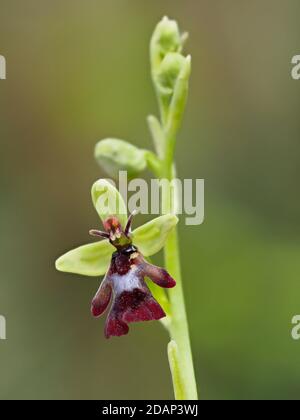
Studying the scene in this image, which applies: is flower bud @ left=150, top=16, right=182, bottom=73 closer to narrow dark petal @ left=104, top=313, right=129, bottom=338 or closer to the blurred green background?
narrow dark petal @ left=104, top=313, right=129, bottom=338

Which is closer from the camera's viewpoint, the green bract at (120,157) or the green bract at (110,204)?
the green bract at (110,204)

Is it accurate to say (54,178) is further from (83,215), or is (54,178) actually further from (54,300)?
(54,300)

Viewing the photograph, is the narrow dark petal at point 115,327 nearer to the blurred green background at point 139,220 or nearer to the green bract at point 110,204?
the green bract at point 110,204

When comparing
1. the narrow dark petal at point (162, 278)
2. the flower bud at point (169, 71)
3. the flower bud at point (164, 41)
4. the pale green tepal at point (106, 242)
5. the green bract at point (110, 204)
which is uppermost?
the flower bud at point (164, 41)

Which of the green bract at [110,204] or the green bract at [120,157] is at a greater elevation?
the green bract at [120,157]

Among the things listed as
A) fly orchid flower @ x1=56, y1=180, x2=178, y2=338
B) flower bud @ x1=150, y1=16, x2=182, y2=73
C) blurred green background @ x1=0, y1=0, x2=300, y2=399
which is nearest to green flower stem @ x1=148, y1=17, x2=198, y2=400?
flower bud @ x1=150, y1=16, x2=182, y2=73

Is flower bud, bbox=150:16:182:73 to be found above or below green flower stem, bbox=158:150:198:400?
above

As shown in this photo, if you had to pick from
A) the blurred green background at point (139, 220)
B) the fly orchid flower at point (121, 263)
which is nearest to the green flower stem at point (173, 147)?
the fly orchid flower at point (121, 263)
